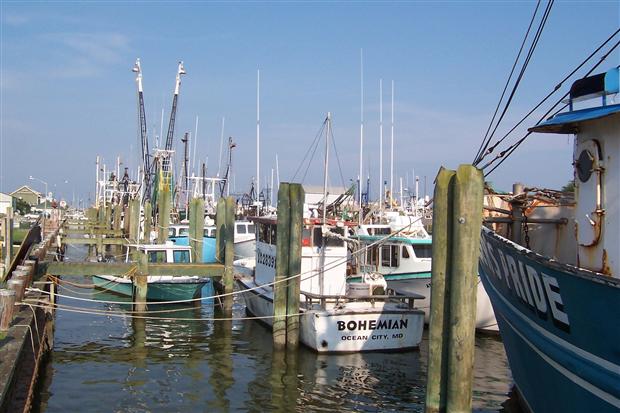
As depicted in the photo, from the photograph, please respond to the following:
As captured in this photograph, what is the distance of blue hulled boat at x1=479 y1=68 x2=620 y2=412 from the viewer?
Result: 6.35 meters

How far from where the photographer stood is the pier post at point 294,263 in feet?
47.6

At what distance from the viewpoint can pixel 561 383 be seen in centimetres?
742

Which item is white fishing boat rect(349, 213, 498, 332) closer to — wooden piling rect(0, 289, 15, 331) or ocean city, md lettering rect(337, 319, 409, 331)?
ocean city, md lettering rect(337, 319, 409, 331)

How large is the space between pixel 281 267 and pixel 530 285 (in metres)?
7.41

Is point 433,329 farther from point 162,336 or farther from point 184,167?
point 184,167

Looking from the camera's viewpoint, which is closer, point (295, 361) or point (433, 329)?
point (433, 329)

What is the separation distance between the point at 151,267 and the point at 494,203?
378 inches

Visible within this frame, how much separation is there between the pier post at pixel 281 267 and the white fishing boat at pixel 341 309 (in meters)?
0.36

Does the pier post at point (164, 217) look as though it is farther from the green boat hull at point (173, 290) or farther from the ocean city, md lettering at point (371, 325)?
the ocean city, md lettering at point (371, 325)

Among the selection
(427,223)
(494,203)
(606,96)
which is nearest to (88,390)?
(494,203)

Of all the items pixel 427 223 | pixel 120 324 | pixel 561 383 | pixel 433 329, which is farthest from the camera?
pixel 427 223

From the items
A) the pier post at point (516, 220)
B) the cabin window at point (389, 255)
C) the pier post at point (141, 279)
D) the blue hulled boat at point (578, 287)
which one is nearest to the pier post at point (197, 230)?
the pier post at point (141, 279)

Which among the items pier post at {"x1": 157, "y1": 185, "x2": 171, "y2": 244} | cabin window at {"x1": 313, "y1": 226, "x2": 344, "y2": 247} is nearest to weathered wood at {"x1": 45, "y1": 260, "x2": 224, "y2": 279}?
cabin window at {"x1": 313, "y1": 226, "x2": 344, "y2": 247}

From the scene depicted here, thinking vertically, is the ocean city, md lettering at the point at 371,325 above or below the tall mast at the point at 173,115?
below
